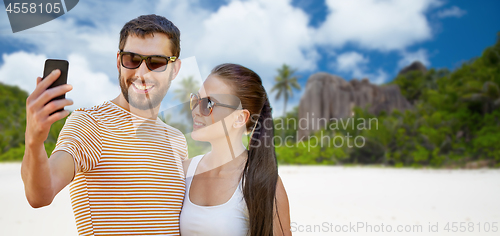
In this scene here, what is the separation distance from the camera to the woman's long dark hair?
266cm

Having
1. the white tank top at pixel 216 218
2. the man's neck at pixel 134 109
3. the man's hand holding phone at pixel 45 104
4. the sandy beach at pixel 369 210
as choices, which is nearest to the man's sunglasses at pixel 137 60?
the man's neck at pixel 134 109

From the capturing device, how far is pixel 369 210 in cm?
1122

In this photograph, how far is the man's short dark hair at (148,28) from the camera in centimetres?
270

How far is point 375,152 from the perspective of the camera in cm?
3067

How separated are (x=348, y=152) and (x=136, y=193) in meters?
29.7

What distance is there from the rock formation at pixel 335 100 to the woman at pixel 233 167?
3446cm

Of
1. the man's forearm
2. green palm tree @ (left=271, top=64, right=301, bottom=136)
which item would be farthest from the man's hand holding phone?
green palm tree @ (left=271, top=64, right=301, bottom=136)

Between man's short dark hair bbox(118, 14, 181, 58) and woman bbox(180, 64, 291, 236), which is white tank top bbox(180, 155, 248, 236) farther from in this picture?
man's short dark hair bbox(118, 14, 181, 58)

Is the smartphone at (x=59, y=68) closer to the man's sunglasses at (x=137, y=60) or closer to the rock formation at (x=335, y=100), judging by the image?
the man's sunglasses at (x=137, y=60)

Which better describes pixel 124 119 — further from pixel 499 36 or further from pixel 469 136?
pixel 499 36

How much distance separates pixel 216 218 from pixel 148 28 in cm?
153

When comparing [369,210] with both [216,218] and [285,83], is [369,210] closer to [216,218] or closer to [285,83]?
[216,218]

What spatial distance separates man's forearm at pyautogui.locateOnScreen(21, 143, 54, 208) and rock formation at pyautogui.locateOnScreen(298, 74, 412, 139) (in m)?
35.9

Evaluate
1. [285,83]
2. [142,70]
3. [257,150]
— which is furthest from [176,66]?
[285,83]
